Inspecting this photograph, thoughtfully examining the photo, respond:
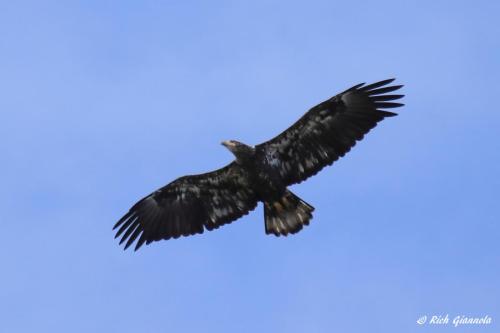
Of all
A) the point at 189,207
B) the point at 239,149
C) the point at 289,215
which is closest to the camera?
the point at 239,149

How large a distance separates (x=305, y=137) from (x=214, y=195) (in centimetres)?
237

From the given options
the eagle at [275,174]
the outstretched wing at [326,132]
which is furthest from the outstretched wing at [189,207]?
the outstretched wing at [326,132]

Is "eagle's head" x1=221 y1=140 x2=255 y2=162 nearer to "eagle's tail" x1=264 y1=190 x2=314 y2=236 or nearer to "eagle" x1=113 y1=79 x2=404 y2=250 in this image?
"eagle" x1=113 y1=79 x2=404 y2=250

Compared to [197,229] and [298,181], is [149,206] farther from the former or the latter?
[298,181]

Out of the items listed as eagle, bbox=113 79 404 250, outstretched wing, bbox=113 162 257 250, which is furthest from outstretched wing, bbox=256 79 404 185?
outstretched wing, bbox=113 162 257 250

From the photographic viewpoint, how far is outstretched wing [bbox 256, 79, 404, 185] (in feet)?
81.8

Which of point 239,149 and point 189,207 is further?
point 189,207

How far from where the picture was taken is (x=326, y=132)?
25125 mm

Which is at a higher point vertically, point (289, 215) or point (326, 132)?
point (326, 132)

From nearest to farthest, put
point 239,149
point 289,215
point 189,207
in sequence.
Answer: point 239,149
point 289,215
point 189,207

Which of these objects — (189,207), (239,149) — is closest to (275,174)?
(239,149)

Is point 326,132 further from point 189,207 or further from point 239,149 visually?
point 189,207

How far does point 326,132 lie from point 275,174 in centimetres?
129

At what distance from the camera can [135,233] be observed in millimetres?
26828
